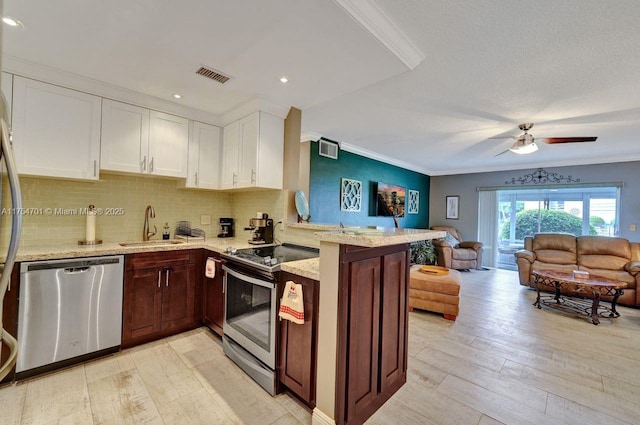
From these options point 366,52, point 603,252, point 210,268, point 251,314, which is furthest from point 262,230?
point 603,252

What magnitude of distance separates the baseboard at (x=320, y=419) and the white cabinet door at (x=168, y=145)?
8.69ft

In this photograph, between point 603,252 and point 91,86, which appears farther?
point 603,252

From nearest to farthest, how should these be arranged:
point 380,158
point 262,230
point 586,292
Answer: point 262,230 < point 586,292 < point 380,158

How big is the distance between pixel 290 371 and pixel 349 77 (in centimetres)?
233

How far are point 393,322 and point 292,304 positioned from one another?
744mm

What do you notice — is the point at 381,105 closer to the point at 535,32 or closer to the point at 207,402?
the point at 535,32

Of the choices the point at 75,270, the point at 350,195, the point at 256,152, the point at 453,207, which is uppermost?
the point at 256,152

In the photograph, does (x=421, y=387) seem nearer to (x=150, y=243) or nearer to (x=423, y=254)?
(x=150, y=243)

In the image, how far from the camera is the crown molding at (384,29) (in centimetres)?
154

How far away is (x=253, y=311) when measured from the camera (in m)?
2.16

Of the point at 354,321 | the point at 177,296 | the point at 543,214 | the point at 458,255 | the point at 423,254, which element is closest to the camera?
the point at 354,321

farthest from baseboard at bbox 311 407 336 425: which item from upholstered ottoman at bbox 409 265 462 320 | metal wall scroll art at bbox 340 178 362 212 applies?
metal wall scroll art at bbox 340 178 362 212

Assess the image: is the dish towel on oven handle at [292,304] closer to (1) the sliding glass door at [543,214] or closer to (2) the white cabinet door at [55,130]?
(2) the white cabinet door at [55,130]

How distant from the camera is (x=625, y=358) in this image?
251cm
